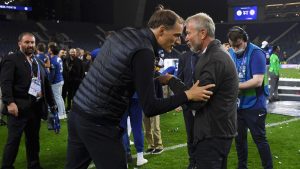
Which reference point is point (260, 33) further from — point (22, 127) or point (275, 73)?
point (22, 127)

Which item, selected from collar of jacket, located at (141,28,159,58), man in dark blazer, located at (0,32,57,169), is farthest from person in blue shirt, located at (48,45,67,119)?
collar of jacket, located at (141,28,159,58)

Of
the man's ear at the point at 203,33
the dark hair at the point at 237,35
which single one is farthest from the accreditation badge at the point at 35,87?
the man's ear at the point at 203,33

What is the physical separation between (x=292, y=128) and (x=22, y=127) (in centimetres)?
620

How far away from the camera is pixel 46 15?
38625 mm

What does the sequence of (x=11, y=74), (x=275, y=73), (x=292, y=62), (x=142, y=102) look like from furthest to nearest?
1. (x=292, y=62)
2. (x=275, y=73)
3. (x=11, y=74)
4. (x=142, y=102)

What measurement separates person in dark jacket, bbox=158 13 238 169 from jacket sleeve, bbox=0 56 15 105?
2798mm

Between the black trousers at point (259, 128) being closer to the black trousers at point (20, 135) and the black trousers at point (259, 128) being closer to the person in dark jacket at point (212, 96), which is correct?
the person in dark jacket at point (212, 96)

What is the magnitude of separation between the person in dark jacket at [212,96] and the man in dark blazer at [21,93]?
110 inches

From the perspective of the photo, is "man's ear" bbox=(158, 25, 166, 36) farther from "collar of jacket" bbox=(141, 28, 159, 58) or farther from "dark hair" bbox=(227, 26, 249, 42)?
"dark hair" bbox=(227, 26, 249, 42)

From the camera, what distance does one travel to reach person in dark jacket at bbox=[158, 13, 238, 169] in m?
2.97

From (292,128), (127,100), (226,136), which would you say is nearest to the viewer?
(127,100)

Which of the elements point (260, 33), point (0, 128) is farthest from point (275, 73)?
point (260, 33)

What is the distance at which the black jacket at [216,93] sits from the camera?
295 centimetres

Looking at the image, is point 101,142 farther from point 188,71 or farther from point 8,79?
→ point 8,79
